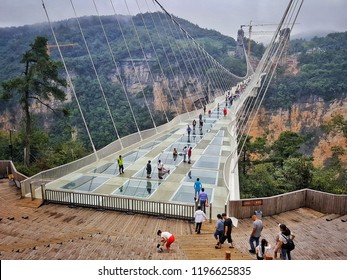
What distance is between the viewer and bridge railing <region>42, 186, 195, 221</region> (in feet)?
32.1

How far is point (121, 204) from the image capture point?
10305 mm

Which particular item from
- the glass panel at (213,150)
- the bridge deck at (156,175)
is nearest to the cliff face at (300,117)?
the glass panel at (213,150)

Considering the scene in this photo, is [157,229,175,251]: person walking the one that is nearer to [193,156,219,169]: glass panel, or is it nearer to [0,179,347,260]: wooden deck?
[0,179,347,260]: wooden deck

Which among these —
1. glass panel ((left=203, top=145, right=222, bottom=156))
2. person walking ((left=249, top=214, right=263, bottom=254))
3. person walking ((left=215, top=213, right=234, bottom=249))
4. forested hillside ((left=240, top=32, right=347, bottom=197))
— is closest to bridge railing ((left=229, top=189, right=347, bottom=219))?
person walking ((left=215, top=213, right=234, bottom=249))

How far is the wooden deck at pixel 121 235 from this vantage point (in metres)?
6.73

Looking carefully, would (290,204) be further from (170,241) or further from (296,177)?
(296,177)

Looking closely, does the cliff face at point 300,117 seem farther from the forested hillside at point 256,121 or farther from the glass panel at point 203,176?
the glass panel at point 203,176

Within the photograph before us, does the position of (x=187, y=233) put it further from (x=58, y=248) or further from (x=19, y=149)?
(x=19, y=149)

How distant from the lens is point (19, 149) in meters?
26.6

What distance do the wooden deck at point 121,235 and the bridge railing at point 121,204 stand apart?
0.23m

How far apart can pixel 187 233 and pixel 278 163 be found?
23.6 meters

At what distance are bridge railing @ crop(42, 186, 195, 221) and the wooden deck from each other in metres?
0.23

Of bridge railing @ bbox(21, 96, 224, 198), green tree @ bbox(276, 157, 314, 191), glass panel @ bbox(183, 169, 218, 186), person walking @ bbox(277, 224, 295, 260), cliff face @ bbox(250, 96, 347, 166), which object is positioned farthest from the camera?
cliff face @ bbox(250, 96, 347, 166)

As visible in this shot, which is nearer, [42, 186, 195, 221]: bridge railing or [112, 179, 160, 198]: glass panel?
[42, 186, 195, 221]: bridge railing
